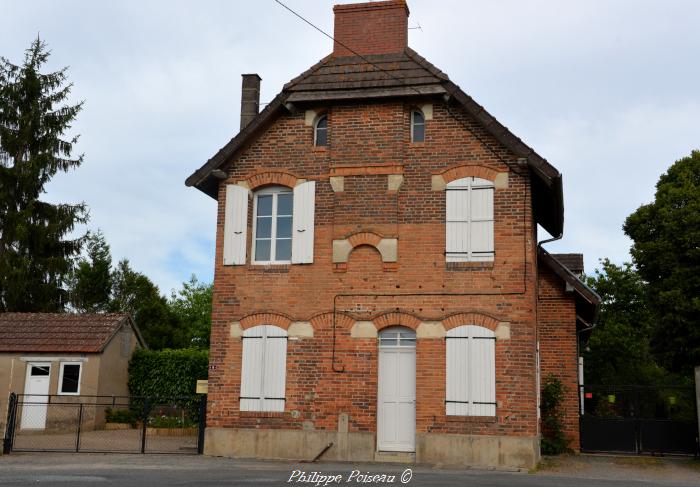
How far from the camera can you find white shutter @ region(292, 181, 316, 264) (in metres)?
16.1

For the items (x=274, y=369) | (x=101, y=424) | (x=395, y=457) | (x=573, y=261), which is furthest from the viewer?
(x=573, y=261)

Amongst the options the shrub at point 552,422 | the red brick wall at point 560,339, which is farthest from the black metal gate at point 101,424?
the red brick wall at point 560,339

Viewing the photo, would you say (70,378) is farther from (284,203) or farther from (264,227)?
(284,203)

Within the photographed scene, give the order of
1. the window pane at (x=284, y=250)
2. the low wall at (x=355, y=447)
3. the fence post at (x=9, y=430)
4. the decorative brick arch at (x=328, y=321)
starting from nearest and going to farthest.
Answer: the low wall at (x=355, y=447) → the decorative brick arch at (x=328, y=321) → the fence post at (x=9, y=430) → the window pane at (x=284, y=250)

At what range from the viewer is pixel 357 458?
1507 centimetres

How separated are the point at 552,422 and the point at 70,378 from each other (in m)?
14.7

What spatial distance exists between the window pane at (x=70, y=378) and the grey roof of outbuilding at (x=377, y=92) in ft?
32.4

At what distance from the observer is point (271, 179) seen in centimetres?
1659

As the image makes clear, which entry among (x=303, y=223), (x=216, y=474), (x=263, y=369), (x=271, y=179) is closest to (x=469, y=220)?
(x=303, y=223)

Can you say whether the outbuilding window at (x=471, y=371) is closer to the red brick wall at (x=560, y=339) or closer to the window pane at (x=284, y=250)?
the window pane at (x=284, y=250)

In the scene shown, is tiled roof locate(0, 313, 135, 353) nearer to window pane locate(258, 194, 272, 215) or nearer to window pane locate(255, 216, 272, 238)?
window pane locate(255, 216, 272, 238)

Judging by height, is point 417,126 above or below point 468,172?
above

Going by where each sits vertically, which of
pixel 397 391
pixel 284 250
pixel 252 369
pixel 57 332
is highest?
pixel 284 250

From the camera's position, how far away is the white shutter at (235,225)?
1645cm
